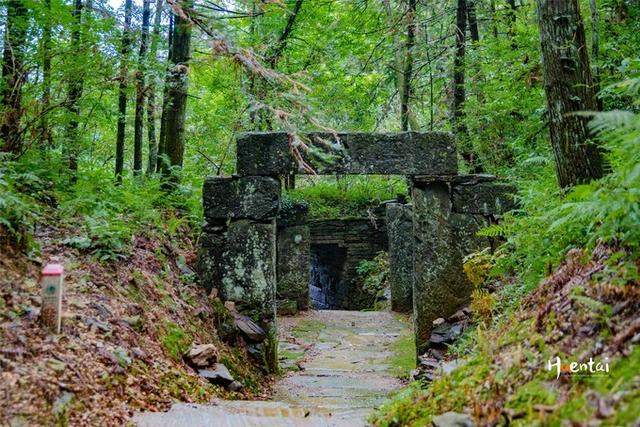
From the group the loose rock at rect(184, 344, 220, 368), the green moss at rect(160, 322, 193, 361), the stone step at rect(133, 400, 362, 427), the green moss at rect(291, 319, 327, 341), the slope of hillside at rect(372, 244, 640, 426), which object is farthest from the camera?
the green moss at rect(291, 319, 327, 341)

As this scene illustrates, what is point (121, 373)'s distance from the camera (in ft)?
12.8

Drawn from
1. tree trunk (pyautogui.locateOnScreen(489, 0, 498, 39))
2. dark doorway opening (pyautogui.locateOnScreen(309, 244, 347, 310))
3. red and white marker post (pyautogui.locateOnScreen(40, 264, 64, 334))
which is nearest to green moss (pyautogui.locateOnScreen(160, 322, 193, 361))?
red and white marker post (pyautogui.locateOnScreen(40, 264, 64, 334))

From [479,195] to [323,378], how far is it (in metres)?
3.24

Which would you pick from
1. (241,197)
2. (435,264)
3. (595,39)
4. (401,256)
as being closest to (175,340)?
(241,197)

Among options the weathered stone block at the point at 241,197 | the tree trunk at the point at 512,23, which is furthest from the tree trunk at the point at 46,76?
the tree trunk at the point at 512,23

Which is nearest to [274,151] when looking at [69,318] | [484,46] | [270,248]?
[270,248]

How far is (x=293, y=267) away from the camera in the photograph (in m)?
12.4

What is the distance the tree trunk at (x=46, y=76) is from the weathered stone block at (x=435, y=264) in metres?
4.65

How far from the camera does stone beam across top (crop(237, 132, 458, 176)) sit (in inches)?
271

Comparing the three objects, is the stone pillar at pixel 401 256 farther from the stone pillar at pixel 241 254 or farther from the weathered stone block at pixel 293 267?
the stone pillar at pixel 241 254

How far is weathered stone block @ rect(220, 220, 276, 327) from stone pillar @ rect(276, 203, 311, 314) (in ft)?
16.6

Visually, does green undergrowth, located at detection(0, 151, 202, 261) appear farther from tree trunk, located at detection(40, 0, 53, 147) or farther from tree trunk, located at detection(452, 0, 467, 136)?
tree trunk, located at detection(452, 0, 467, 136)

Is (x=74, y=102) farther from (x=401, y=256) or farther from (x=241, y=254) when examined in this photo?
(x=401, y=256)

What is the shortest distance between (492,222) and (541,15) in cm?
332
